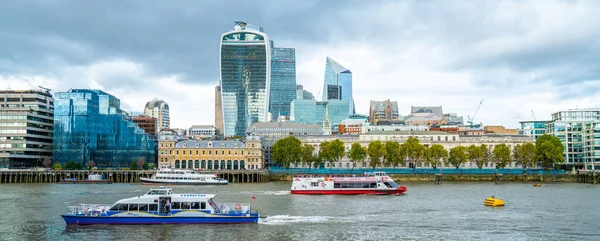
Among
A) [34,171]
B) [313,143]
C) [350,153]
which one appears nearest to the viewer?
[34,171]

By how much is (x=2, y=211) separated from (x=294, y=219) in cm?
3614

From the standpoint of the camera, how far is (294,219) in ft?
203

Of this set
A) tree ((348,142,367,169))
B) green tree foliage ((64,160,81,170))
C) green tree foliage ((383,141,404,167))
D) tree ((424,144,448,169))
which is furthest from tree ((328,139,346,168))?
green tree foliage ((64,160,81,170))

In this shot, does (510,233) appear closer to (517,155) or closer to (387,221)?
(387,221)

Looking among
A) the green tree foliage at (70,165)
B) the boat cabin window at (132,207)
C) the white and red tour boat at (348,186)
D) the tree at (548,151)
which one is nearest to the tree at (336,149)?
the tree at (548,151)

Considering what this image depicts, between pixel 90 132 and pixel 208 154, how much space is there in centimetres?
3664

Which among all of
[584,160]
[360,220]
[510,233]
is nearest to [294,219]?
[360,220]

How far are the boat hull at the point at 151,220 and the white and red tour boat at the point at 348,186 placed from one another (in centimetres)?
4358

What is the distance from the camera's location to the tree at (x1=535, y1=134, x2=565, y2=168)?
15750 cm

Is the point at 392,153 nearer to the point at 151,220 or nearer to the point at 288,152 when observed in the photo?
the point at 288,152

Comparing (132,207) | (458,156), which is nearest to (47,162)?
(458,156)

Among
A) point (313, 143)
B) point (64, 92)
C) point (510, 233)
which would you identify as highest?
point (64, 92)

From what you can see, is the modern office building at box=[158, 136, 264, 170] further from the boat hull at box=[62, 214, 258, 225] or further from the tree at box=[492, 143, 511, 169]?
the boat hull at box=[62, 214, 258, 225]

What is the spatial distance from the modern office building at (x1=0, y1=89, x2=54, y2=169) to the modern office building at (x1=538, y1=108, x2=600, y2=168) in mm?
162847
